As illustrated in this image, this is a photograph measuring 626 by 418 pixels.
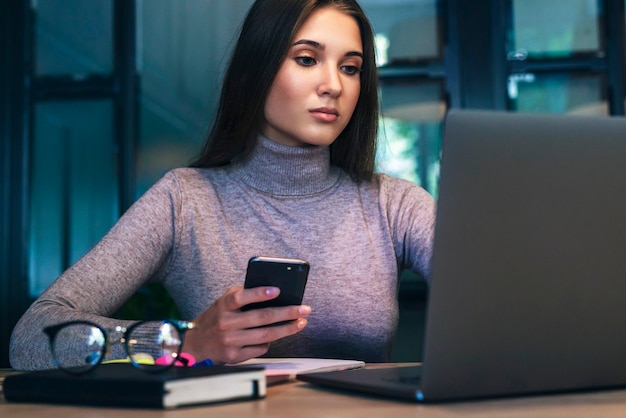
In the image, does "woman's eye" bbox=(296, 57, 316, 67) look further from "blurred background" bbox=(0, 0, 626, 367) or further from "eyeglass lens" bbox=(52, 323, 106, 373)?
"blurred background" bbox=(0, 0, 626, 367)

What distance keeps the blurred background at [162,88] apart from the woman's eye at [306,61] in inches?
64.6

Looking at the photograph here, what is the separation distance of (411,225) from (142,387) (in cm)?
99

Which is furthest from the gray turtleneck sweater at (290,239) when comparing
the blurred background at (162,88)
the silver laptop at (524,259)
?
the blurred background at (162,88)

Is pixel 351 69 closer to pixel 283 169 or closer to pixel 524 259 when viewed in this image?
pixel 283 169

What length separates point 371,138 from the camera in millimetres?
1784

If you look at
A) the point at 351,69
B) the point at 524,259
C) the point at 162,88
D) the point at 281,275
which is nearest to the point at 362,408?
the point at 524,259

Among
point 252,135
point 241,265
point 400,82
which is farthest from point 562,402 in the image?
point 400,82

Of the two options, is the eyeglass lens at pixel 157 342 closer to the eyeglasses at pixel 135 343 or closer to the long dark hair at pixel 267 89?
the eyeglasses at pixel 135 343

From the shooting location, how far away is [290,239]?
1.62 m

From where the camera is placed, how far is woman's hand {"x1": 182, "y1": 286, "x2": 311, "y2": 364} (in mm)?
1068

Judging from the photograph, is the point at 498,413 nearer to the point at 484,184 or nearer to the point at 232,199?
the point at 484,184

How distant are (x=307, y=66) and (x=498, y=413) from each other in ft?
3.24

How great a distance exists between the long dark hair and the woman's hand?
23.9 inches

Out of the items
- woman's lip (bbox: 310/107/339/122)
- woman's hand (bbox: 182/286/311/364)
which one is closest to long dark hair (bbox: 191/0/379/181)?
woman's lip (bbox: 310/107/339/122)
